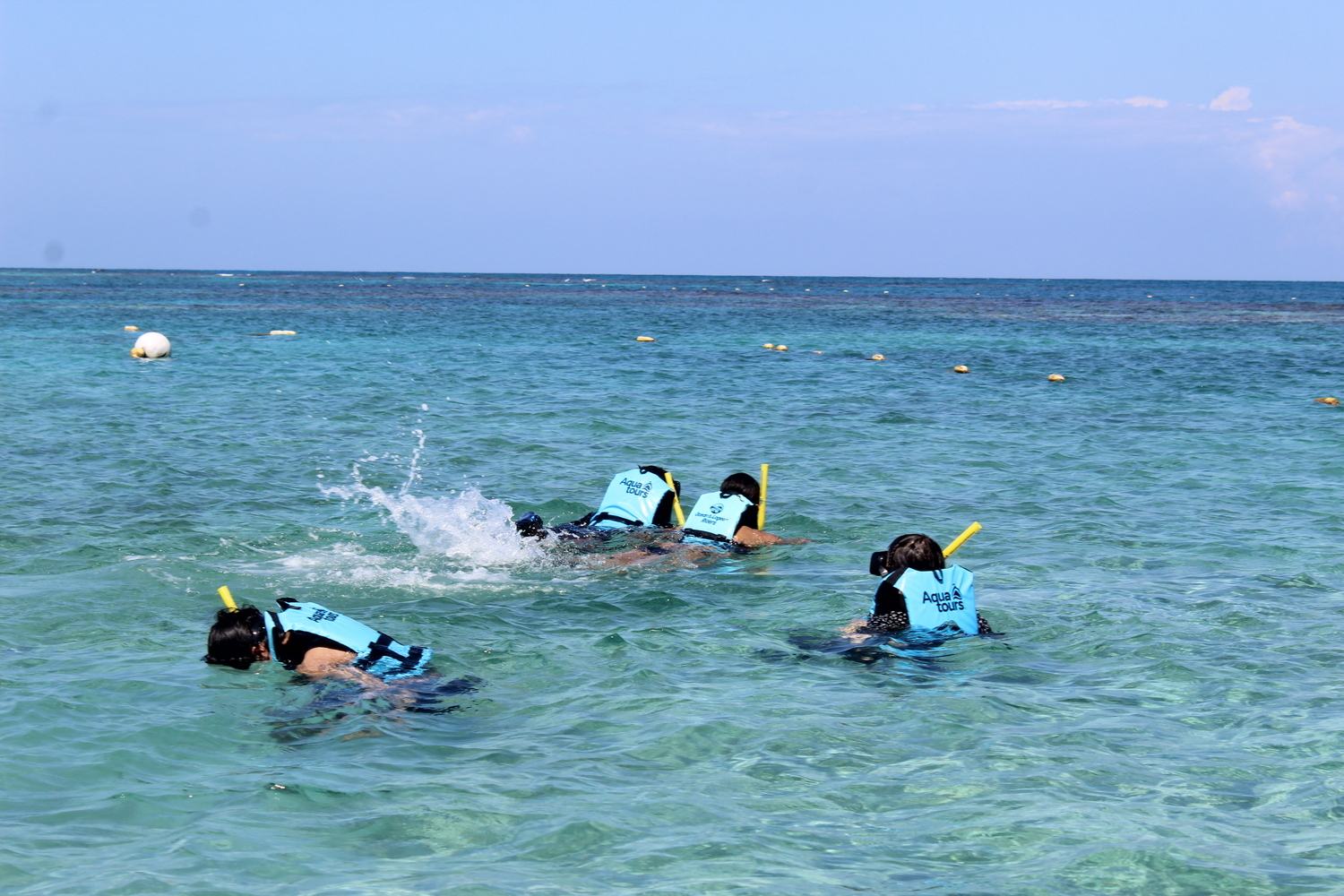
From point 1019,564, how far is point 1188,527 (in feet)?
10.00

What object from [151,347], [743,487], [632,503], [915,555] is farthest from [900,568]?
[151,347]

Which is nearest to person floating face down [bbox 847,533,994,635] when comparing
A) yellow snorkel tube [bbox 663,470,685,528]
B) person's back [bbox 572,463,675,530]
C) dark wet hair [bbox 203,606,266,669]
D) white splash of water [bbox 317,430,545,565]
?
yellow snorkel tube [bbox 663,470,685,528]

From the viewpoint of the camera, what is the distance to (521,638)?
32.9 ft

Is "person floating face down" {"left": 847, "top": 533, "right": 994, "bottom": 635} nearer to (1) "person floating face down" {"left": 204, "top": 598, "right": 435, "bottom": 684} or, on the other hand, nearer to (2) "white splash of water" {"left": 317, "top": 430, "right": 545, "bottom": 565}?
(1) "person floating face down" {"left": 204, "top": 598, "right": 435, "bottom": 684}

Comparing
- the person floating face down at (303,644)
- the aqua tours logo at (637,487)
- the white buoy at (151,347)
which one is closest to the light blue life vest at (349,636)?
the person floating face down at (303,644)

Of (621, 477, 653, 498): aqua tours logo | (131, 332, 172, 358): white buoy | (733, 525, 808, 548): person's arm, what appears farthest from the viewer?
(131, 332, 172, 358): white buoy

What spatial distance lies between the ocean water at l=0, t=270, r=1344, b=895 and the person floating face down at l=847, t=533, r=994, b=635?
0.25 metres

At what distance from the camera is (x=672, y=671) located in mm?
9273

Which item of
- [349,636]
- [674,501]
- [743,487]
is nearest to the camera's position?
[349,636]

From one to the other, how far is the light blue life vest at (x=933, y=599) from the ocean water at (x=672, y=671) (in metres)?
0.25

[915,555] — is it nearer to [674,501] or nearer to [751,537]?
[751,537]

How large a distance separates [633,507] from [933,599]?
438 centimetres

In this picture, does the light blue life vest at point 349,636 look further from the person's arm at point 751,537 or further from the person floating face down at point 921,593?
the person's arm at point 751,537

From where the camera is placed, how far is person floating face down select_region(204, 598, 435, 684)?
8188 millimetres
